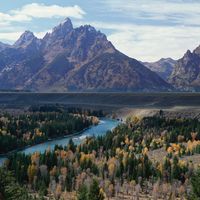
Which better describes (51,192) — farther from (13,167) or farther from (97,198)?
(97,198)

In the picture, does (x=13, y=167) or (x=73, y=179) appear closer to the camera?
(x=73, y=179)

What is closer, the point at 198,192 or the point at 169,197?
the point at 198,192

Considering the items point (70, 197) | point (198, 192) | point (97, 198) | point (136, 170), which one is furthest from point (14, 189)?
point (136, 170)

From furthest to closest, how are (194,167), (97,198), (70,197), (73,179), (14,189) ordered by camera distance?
(194,167)
(73,179)
(70,197)
(97,198)
(14,189)

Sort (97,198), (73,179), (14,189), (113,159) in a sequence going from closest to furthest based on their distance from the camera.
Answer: (14,189)
(97,198)
(73,179)
(113,159)

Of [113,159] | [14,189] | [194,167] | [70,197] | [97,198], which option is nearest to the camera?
[14,189]

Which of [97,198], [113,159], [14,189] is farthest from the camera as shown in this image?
[113,159]

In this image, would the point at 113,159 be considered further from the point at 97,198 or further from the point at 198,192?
the point at 198,192

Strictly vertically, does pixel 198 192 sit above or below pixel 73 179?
above

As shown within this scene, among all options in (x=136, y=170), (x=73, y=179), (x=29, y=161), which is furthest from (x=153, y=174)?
(x=29, y=161)
